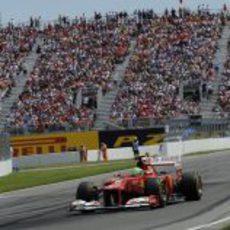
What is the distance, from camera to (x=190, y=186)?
1766cm

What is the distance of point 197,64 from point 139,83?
12.9 feet

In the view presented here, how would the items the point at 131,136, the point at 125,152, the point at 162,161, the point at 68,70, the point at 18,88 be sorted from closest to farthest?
1. the point at 162,161
2. the point at 131,136
3. the point at 125,152
4. the point at 68,70
5. the point at 18,88

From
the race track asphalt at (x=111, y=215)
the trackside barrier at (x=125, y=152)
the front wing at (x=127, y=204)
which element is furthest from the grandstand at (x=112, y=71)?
the front wing at (x=127, y=204)

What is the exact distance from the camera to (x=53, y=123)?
51531 mm

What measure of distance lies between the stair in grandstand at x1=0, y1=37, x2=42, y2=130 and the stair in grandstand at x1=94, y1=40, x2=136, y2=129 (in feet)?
19.8

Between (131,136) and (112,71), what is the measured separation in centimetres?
1032

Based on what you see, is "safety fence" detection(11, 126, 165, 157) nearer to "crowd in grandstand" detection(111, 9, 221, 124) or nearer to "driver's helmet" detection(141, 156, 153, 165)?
"crowd in grandstand" detection(111, 9, 221, 124)

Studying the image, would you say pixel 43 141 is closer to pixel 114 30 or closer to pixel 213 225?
pixel 114 30

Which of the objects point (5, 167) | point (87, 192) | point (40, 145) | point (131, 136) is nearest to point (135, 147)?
point (131, 136)

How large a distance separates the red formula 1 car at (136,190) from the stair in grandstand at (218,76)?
32520 mm

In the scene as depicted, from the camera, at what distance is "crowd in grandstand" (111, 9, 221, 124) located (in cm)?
5212

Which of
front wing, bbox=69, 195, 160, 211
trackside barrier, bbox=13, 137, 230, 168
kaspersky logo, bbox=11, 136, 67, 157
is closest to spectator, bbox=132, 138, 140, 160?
trackside barrier, bbox=13, 137, 230, 168

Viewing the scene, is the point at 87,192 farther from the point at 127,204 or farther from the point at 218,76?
the point at 218,76

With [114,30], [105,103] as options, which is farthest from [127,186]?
[114,30]
